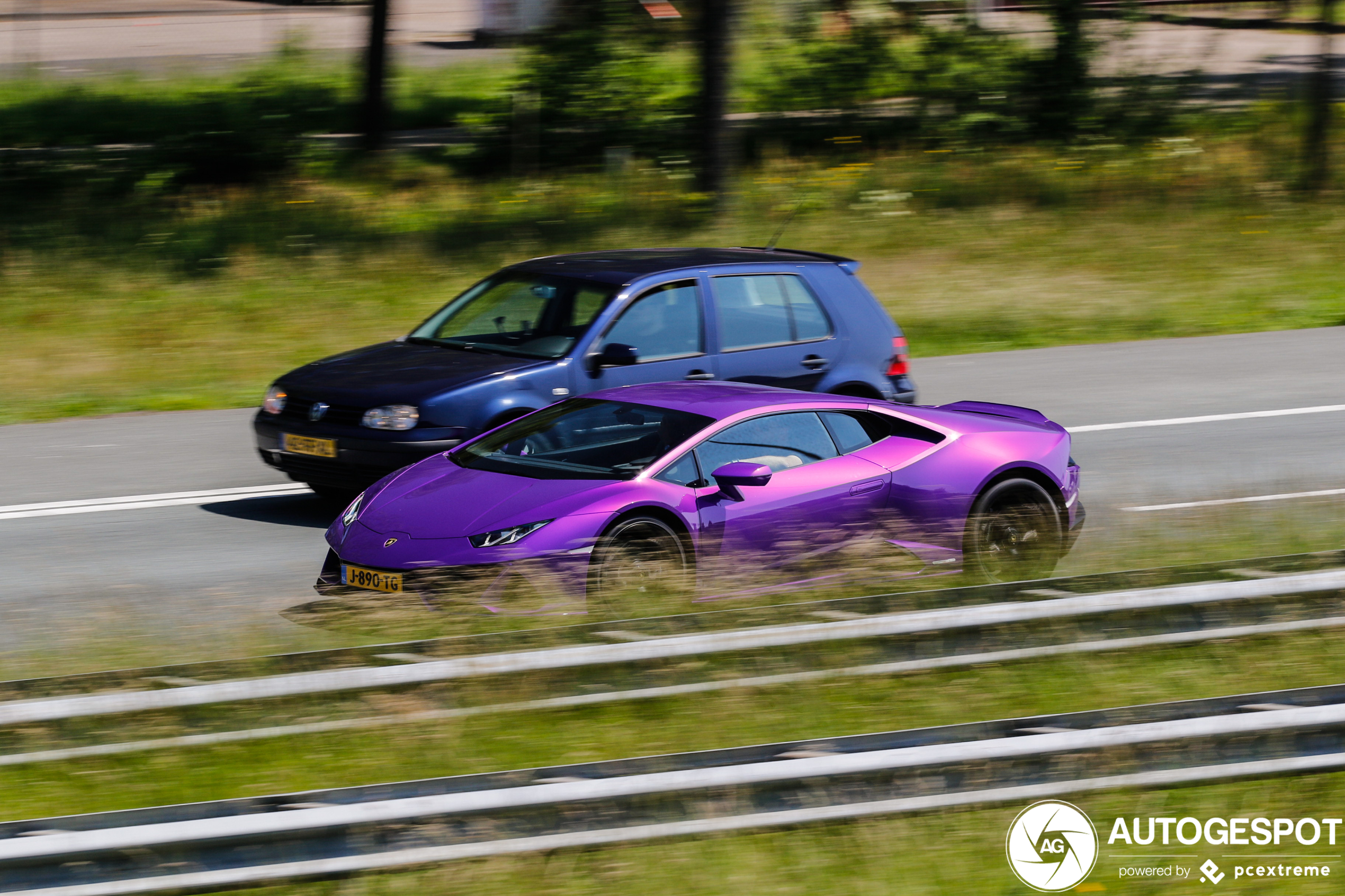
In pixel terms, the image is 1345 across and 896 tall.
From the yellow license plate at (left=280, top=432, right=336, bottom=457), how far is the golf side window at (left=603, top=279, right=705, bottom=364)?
1936 mm

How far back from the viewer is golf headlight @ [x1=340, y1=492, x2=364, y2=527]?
25.2ft

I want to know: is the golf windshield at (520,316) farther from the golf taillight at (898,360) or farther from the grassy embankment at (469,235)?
the grassy embankment at (469,235)

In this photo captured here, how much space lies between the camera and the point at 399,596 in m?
6.96

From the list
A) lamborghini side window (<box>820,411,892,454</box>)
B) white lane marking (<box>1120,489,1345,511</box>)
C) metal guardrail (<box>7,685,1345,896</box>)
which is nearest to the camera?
metal guardrail (<box>7,685,1345,896</box>)

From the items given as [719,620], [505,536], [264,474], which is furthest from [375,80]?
[719,620]

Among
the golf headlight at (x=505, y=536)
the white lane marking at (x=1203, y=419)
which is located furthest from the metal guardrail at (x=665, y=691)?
the white lane marking at (x=1203, y=419)

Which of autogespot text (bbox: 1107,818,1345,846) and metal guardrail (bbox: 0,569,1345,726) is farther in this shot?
metal guardrail (bbox: 0,569,1345,726)

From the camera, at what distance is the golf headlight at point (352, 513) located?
25.2 ft

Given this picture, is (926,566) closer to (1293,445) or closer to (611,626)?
(611,626)

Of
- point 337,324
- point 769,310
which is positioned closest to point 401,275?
point 337,324

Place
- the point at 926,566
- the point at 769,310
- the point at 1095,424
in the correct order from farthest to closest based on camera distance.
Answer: the point at 1095,424 → the point at 769,310 → the point at 926,566

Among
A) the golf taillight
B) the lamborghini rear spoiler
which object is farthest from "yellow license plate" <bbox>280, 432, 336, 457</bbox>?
the golf taillight

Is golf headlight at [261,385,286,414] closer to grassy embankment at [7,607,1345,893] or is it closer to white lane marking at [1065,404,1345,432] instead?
grassy embankment at [7,607,1345,893]

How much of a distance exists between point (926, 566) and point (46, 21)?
35.5 meters
